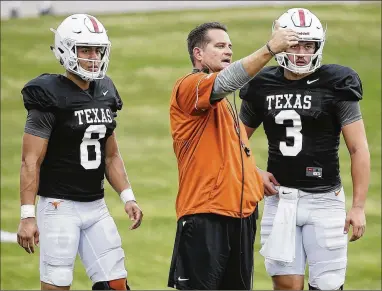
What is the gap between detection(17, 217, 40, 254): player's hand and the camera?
7.31m

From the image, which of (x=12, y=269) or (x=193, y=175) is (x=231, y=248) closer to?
(x=193, y=175)

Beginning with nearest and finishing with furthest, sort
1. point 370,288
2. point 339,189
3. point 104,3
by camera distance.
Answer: point 339,189 → point 370,288 → point 104,3

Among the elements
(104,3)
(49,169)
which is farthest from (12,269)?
(104,3)

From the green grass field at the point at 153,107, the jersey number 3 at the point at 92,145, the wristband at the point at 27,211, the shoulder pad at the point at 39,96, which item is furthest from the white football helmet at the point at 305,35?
the green grass field at the point at 153,107

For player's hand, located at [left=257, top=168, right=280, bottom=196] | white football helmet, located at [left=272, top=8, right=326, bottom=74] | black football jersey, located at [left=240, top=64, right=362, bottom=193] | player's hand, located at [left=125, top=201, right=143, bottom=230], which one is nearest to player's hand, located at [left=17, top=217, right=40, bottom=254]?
player's hand, located at [left=125, top=201, right=143, bottom=230]

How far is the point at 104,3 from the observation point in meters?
21.1

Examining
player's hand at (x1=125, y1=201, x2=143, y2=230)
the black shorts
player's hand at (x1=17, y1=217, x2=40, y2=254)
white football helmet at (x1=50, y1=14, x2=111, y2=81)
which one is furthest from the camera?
player's hand at (x1=125, y1=201, x2=143, y2=230)

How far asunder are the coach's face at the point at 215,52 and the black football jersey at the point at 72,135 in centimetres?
70

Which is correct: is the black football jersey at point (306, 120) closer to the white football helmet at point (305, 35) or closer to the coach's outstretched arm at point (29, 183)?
the white football helmet at point (305, 35)

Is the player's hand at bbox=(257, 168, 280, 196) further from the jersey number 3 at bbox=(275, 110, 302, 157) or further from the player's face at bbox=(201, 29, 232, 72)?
the player's face at bbox=(201, 29, 232, 72)

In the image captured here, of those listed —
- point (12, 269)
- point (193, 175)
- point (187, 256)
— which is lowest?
point (12, 269)

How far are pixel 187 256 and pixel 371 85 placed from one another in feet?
31.0

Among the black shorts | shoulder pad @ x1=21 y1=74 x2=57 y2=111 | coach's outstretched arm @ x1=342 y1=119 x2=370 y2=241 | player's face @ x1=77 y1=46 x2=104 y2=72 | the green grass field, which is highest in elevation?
player's face @ x1=77 y1=46 x2=104 y2=72

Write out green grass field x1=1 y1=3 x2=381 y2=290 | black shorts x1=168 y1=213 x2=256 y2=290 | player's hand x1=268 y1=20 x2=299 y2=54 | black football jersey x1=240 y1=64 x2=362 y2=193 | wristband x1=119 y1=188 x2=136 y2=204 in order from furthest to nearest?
green grass field x1=1 y1=3 x2=381 y2=290, wristband x1=119 y1=188 x2=136 y2=204, black football jersey x1=240 y1=64 x2=362 y2=193, black shorts x1=168 y1=213 x2=256 y2=290, player's hand x1=268 y1=20 x2=299 y2=54
